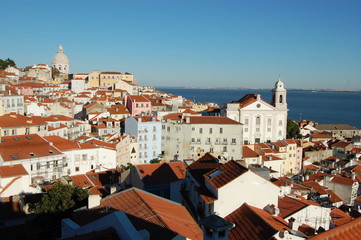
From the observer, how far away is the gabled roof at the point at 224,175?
454 inches

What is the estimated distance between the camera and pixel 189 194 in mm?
14258

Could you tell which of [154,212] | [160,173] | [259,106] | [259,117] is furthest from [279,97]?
[154,212]

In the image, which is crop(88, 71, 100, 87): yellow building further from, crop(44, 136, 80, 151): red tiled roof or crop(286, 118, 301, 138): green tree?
crop(44, 136, 80, 151): red tiled roof

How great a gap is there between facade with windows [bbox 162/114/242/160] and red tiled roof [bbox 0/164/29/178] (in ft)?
63.9

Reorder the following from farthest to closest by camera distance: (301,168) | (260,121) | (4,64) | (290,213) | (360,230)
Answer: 1. (4,64)
2. (260,121)
3. (301,168)
4. (290,213)
5. (360,230)

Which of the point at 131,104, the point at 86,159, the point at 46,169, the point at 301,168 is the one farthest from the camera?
the point at 131,104

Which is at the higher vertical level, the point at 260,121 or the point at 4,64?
the point at 4,64

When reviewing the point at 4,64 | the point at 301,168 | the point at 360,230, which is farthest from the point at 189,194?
the point at 4,64

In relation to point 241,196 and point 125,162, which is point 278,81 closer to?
point 125,162

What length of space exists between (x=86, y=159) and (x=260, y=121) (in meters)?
26.5

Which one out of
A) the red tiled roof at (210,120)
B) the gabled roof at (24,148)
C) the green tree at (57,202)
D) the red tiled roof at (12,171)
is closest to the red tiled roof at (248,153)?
the red tiled roof at (210,120)

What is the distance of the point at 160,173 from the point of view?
19109 mm

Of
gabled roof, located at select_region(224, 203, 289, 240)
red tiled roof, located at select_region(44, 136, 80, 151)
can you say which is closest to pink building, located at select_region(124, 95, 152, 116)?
red tiled roof, located at select_region(44, 136, 80, 151)

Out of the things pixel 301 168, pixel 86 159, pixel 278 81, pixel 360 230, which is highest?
pixel 278 81
